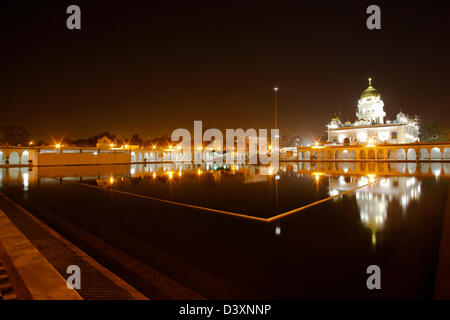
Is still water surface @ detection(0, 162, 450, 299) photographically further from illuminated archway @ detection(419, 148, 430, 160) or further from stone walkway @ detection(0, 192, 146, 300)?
illuminated archway @ detection(419, 148, 430, 160)

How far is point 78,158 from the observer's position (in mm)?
36656

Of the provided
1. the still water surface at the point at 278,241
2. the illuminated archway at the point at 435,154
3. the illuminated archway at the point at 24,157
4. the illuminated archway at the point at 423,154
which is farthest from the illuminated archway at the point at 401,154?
the illuminated archway at the point at 24,157

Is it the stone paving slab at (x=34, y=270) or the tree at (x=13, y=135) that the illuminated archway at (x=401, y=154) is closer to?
the stone paving slab at (x=34, y=270)

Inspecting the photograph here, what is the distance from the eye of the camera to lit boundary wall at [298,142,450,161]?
133 feet

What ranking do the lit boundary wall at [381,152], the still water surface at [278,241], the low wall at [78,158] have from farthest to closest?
the lit boundary wall at [381,152] < the low wall at [78,158] < the still water surface at [278,241]

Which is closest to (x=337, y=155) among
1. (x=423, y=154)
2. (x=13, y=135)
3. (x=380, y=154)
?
(x=380, y=154)

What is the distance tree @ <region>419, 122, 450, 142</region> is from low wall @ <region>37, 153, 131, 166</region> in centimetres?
7023

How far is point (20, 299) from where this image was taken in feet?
8.95

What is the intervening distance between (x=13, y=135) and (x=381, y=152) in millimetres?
92716

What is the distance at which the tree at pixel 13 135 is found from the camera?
68419mm

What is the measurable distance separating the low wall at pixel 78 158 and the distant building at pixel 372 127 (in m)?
50.8
